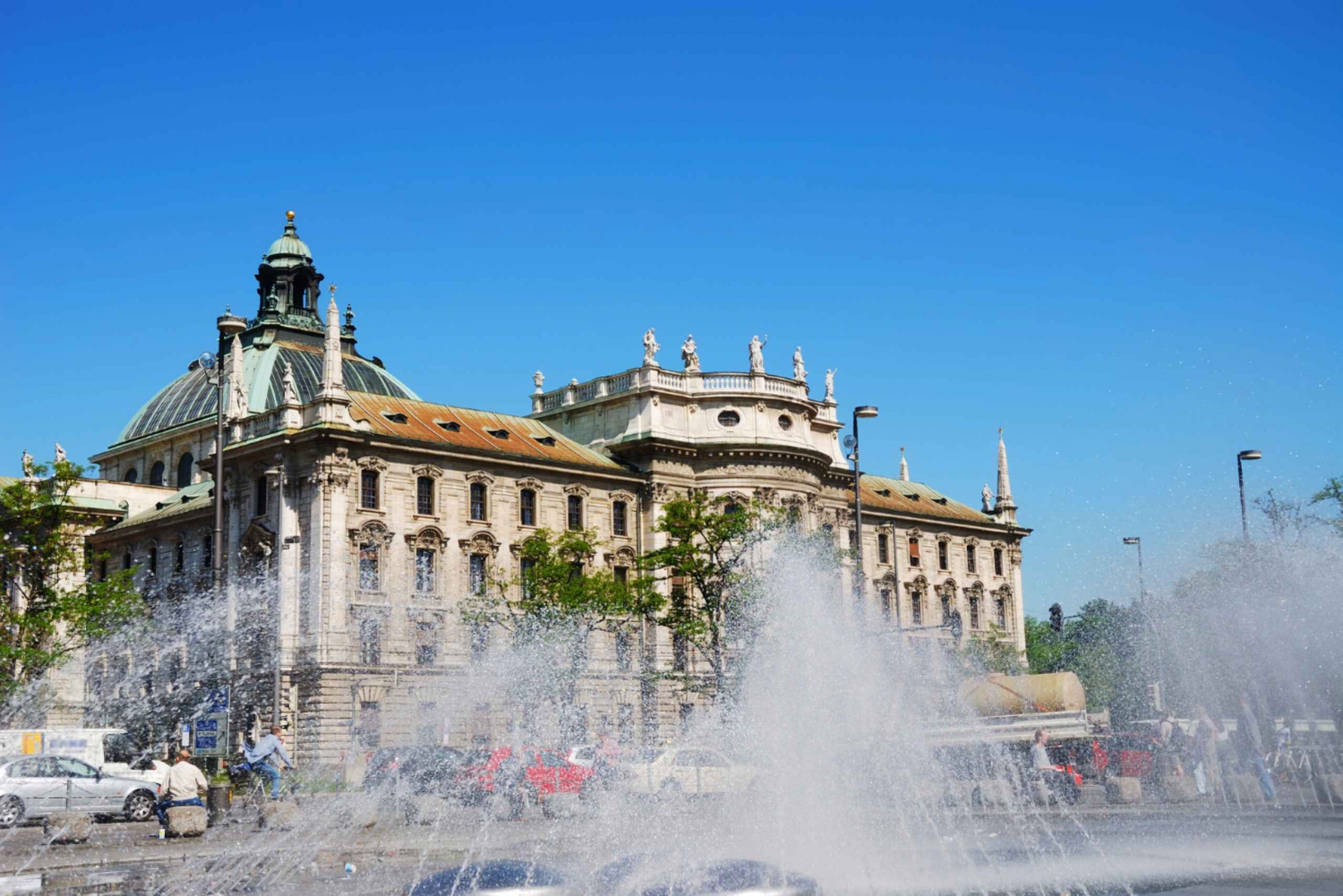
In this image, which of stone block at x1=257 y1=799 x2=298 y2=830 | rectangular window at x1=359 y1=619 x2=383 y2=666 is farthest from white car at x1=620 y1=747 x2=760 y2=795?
A: rectangular window at x1=359 y1=619 x2=383 y2=666

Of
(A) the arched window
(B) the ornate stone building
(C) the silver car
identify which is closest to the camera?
(C) the silver car

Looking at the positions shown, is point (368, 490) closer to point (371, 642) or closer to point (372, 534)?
point (372, 534)

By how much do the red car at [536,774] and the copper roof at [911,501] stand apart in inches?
2165

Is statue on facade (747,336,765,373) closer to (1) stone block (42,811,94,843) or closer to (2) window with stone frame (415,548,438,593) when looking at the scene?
(2) window with stone frame (415,548,438,593)

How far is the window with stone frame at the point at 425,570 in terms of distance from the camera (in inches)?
2554

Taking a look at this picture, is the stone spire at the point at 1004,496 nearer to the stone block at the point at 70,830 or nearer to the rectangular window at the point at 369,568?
the rectangular window at the point at 369,568

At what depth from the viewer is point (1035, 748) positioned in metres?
36.1

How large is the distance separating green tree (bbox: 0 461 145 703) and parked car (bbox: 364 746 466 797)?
2137 centimetres

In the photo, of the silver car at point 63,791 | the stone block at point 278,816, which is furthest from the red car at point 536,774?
the silver car at point 63,791

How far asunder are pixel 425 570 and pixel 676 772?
3501 centimetres

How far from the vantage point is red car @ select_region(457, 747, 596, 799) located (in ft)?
113

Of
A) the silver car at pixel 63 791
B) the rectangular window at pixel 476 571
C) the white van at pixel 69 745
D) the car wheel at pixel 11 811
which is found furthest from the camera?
the rectangular window at pixel 476 571

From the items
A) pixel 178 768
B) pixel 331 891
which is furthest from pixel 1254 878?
pixel 178 768

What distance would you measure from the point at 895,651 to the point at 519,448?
19842mm
